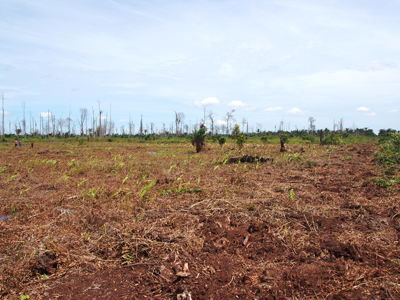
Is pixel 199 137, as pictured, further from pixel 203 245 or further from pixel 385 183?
pixel 203 245

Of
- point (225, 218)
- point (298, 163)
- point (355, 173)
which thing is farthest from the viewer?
point (298, 163)

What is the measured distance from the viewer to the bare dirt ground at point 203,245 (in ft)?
7.40

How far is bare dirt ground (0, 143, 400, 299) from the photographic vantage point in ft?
7.40

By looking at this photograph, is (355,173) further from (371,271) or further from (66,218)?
(66,218)

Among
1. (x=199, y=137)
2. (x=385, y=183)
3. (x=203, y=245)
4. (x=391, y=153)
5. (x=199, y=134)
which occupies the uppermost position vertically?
(x=199, y=134)

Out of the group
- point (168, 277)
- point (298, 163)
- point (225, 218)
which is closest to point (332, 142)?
point (298, 163)

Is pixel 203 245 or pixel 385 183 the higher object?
pixel 385 183

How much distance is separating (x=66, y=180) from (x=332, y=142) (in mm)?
20429

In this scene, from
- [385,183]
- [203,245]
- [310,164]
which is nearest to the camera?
[203,245]

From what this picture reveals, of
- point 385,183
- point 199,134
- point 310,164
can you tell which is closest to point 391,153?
point 310,164

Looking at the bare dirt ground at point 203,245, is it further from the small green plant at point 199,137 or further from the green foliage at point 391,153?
the small green plant at point 199,137

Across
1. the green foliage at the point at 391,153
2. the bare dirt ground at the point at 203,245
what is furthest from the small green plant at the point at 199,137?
the bare dirt ground at the point at 203,245

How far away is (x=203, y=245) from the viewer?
9.69ft

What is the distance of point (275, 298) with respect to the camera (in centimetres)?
211
